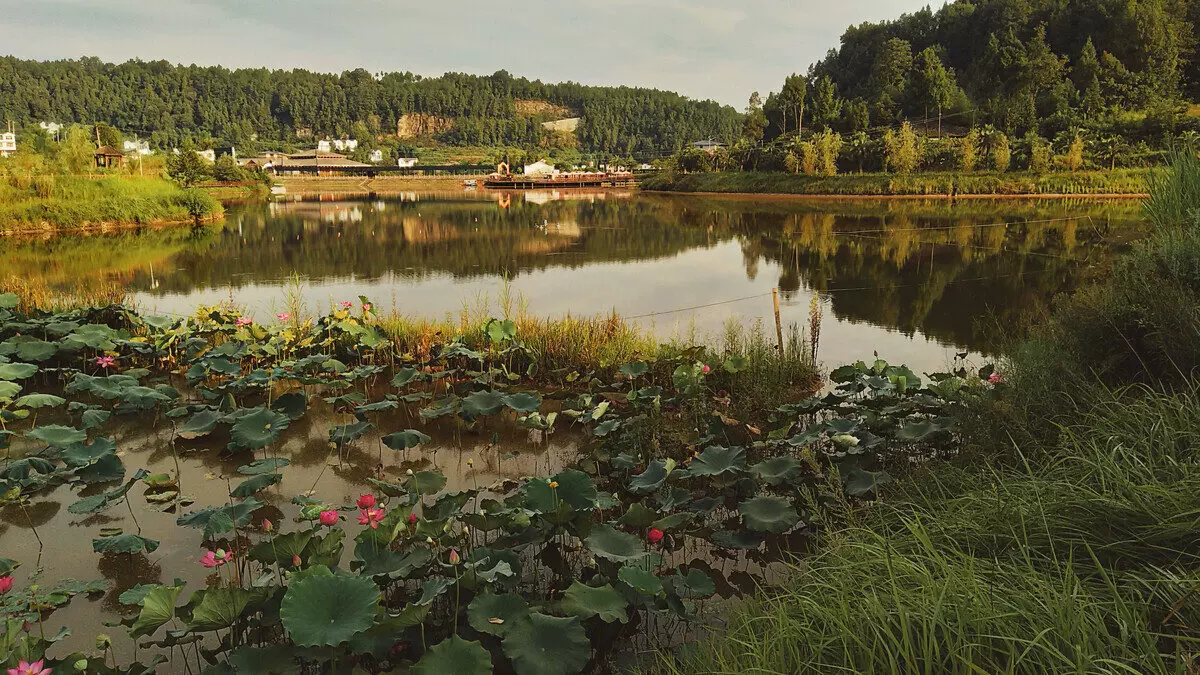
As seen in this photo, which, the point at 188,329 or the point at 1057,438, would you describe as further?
the point at 188,329

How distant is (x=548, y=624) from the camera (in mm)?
2676

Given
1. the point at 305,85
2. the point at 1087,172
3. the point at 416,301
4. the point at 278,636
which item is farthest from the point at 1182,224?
the point at 305,85

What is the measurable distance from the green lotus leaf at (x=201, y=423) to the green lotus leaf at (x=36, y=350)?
2717 mm

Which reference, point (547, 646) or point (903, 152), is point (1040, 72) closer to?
point (903, 152)

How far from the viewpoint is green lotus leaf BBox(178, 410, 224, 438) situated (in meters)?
5.22

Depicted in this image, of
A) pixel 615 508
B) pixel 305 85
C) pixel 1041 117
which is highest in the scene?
pixel 305 85

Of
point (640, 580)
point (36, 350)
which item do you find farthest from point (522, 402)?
point (36, 350)

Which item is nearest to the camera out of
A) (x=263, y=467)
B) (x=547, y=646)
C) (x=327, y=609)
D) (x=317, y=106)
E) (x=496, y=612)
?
(x=327, y=609)

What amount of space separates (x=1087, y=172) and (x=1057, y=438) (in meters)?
43.0

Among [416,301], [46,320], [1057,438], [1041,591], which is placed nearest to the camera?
[1041,591]

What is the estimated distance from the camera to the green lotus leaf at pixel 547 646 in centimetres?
253

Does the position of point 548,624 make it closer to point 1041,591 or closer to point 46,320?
point 1041,591

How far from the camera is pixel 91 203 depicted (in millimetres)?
27500

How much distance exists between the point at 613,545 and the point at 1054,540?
5.46ft
